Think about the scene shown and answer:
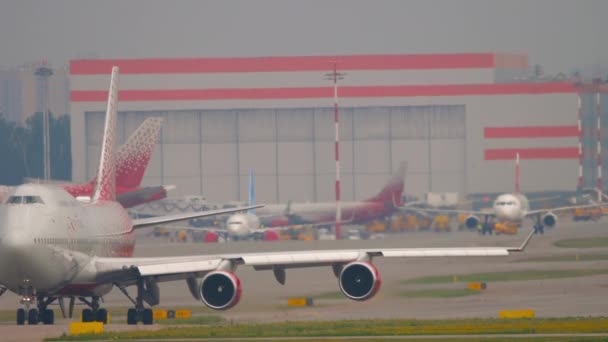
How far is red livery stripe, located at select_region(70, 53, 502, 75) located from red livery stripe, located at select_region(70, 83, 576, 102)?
7.19 ft

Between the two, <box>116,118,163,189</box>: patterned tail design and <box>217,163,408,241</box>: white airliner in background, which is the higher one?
<box>116,118,163,189</box>: patterned tail design

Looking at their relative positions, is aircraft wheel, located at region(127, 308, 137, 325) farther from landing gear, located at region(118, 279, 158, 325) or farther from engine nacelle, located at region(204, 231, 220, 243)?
engine nacelle, located at region(204, 231, 220, 243)

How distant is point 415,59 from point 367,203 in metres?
25.4

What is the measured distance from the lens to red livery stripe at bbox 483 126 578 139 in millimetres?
140625

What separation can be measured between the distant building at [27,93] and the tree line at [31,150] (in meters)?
8.47

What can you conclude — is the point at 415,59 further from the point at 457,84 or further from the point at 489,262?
the point at 489,262

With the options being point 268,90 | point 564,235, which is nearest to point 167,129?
point 268,90

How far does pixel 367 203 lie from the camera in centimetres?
12169

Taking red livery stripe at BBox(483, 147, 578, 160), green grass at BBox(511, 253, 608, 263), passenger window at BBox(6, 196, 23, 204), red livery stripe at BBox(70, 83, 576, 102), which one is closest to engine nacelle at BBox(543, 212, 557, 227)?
red livery stripe at BBox(483, 147, 578, 160)

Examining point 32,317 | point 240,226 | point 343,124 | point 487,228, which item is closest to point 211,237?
point 240,226

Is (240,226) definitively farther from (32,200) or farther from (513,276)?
(32,200)

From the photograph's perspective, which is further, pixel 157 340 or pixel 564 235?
pixel 564 235

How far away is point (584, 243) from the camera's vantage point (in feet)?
274

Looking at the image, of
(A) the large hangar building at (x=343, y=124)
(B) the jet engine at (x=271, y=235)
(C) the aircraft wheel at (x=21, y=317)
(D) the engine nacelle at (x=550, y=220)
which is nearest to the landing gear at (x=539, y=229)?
(D) the engine nacelle at (x=550, y=220)
